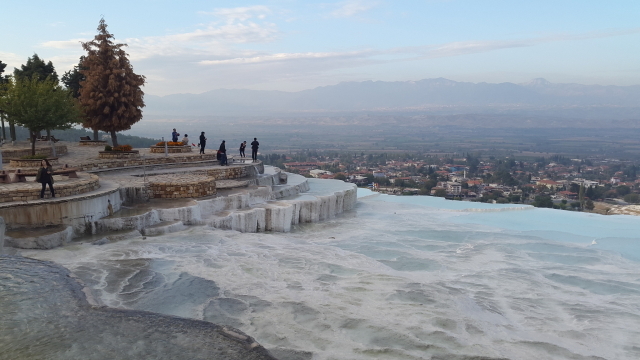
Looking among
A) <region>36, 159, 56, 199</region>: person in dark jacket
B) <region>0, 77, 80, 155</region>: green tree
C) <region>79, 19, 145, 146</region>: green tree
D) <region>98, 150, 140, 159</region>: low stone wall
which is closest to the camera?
<region>36, 159, 56, 199</region>: person in dark jacket

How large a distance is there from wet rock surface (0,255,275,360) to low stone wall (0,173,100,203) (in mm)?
3804

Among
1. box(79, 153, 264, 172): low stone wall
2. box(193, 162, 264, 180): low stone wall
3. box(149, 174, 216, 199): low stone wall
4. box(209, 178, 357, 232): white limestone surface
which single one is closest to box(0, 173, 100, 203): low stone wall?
box(149, 174, 216, 199): low stone wall

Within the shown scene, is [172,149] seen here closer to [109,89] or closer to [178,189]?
[109,89]

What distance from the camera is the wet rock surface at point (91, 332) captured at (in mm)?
6387

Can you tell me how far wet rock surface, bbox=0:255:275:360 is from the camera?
6.39m

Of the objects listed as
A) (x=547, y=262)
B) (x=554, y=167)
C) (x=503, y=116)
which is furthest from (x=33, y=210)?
(x=503, y=116)

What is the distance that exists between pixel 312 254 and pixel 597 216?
14.7 metres

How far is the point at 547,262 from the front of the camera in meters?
13.0

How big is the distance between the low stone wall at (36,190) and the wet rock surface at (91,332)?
380 centimetres

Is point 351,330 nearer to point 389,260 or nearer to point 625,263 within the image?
point 389,260

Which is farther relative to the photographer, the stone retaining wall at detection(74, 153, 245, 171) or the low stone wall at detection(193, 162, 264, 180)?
the low stone wall at detection(193, 162, 264, 180)

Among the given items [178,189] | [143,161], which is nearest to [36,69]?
[143,161]

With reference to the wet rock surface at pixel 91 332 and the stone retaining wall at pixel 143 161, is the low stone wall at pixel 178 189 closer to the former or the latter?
the stone retaining wall at pixel 143 161

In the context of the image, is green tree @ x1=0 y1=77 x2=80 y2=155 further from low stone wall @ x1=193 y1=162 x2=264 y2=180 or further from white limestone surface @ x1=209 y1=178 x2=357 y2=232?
white limestone surface @ x1=209 y1=178 x2=357 y2=232
